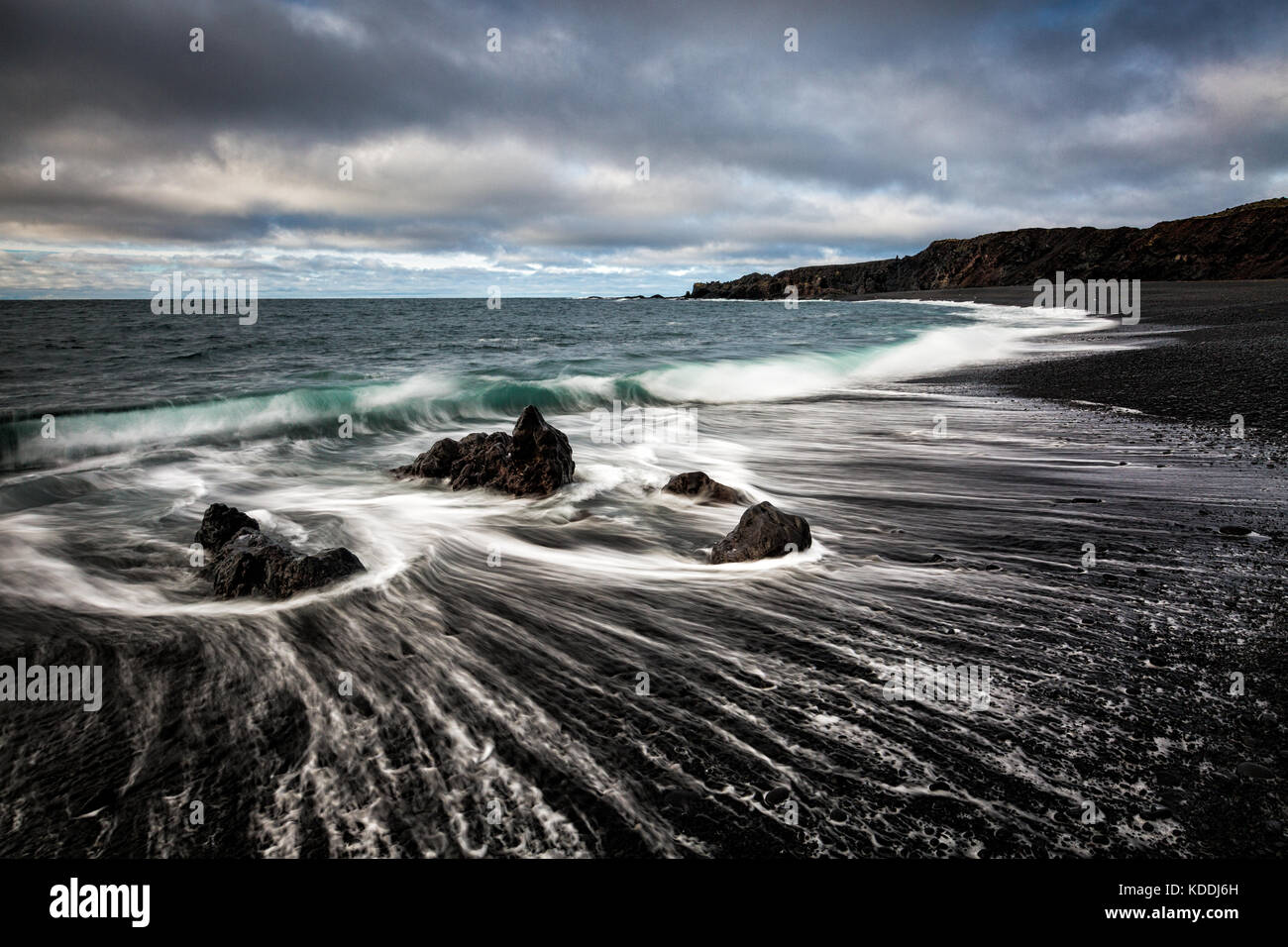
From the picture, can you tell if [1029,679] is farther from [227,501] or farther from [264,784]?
[227,501]

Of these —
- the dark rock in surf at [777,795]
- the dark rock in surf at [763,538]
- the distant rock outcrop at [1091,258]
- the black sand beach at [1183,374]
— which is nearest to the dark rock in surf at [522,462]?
the dark rock in surf at [763,538]

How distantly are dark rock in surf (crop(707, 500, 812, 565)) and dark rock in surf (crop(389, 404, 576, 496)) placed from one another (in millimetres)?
2753

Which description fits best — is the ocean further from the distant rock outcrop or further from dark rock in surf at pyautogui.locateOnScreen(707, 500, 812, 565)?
the distant rock outcrop

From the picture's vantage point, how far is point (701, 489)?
6938 mm

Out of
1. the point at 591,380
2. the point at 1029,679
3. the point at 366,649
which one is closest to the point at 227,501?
the point at 366,649

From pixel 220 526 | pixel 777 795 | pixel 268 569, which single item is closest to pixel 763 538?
pixel 777 795

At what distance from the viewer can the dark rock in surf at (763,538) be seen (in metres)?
4.91

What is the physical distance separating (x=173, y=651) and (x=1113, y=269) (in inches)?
3646

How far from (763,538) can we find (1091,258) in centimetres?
9485

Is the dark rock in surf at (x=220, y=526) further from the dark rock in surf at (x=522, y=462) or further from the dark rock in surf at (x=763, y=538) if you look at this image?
the dark rock in surf at (x=763, y=538)

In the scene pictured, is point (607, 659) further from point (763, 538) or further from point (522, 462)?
point (522, 462)

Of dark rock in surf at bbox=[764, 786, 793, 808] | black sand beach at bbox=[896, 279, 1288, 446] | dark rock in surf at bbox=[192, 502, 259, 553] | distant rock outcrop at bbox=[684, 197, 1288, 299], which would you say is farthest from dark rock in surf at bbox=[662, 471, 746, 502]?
distant rock outcrop at bbox=[684, 197, 1288, 299]

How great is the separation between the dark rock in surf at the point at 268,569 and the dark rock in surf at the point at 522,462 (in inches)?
99.4

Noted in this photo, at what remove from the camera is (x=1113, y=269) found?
7394 cm
